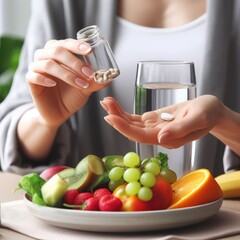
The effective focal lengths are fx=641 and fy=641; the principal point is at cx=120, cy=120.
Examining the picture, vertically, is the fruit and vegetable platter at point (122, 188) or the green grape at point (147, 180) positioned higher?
the green grape at point (147, 180)

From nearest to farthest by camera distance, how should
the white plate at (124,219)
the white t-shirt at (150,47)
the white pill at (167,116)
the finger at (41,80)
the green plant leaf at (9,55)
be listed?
the white plate at (124,219), the white pill at (167,116), the finger at (41,80), the white t-shirt at (150,47), the green plant leaf at (9,55)

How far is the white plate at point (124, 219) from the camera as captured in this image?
2.60 feet

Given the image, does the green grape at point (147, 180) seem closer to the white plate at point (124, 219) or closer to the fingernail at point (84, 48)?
the white plate at point (124, 219)

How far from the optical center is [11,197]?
110 centimetres

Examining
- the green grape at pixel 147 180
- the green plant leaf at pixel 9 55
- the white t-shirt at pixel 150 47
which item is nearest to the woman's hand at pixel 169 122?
the green grape at pixel 147 180

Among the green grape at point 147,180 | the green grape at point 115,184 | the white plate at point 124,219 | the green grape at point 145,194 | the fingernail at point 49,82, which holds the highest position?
the fingernail at point 49,82

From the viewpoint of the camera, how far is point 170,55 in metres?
1.72

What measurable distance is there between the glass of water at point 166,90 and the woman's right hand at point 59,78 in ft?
0.25

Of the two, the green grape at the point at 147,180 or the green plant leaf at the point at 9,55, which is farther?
the green plant leaf at the point at 9,55

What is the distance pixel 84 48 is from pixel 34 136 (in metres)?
0.49

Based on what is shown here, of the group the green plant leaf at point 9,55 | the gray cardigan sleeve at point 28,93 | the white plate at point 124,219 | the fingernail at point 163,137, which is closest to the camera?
the white plate at point 124,219

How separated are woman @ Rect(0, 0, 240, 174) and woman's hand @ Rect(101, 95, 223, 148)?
479 mm

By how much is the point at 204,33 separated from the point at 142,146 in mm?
689

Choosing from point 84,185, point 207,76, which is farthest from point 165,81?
point 207,76
